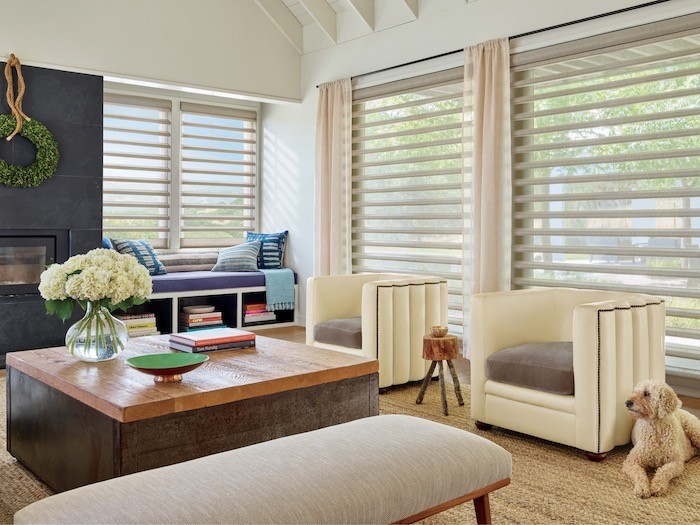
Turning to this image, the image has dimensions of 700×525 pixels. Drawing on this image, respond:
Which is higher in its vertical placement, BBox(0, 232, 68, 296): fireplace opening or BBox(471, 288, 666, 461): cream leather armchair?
BBox(0, 232, 68, 296): fireplace opening

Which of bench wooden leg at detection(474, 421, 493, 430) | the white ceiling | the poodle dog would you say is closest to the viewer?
the poodle dog

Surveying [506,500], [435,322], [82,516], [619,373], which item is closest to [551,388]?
[619,373]

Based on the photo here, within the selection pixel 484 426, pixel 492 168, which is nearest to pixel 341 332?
pixel 484 426

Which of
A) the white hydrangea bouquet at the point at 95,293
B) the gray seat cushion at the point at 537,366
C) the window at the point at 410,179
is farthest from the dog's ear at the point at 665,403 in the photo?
the window at the point at 410,179

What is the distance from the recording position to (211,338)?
3.21m

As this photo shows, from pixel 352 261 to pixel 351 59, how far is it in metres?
1.90

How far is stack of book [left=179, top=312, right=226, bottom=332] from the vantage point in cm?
635

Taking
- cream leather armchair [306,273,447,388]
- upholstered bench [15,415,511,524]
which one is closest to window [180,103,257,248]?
cream leather armchair [306,273,447,388]

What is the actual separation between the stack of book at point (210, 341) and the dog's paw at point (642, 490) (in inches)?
70.6

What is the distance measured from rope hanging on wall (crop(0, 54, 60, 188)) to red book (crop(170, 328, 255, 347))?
104 inches

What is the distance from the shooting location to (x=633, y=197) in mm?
4371

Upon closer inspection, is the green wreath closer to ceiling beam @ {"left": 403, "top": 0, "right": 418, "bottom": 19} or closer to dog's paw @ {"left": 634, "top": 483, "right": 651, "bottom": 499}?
ceiling beam @ {"left": 403, "top": 0, "right": 418, "bottom": 19}

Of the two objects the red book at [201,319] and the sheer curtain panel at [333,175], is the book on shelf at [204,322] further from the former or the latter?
the sheer curtain panel at [333,175]

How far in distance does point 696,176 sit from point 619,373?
1.73 metres
